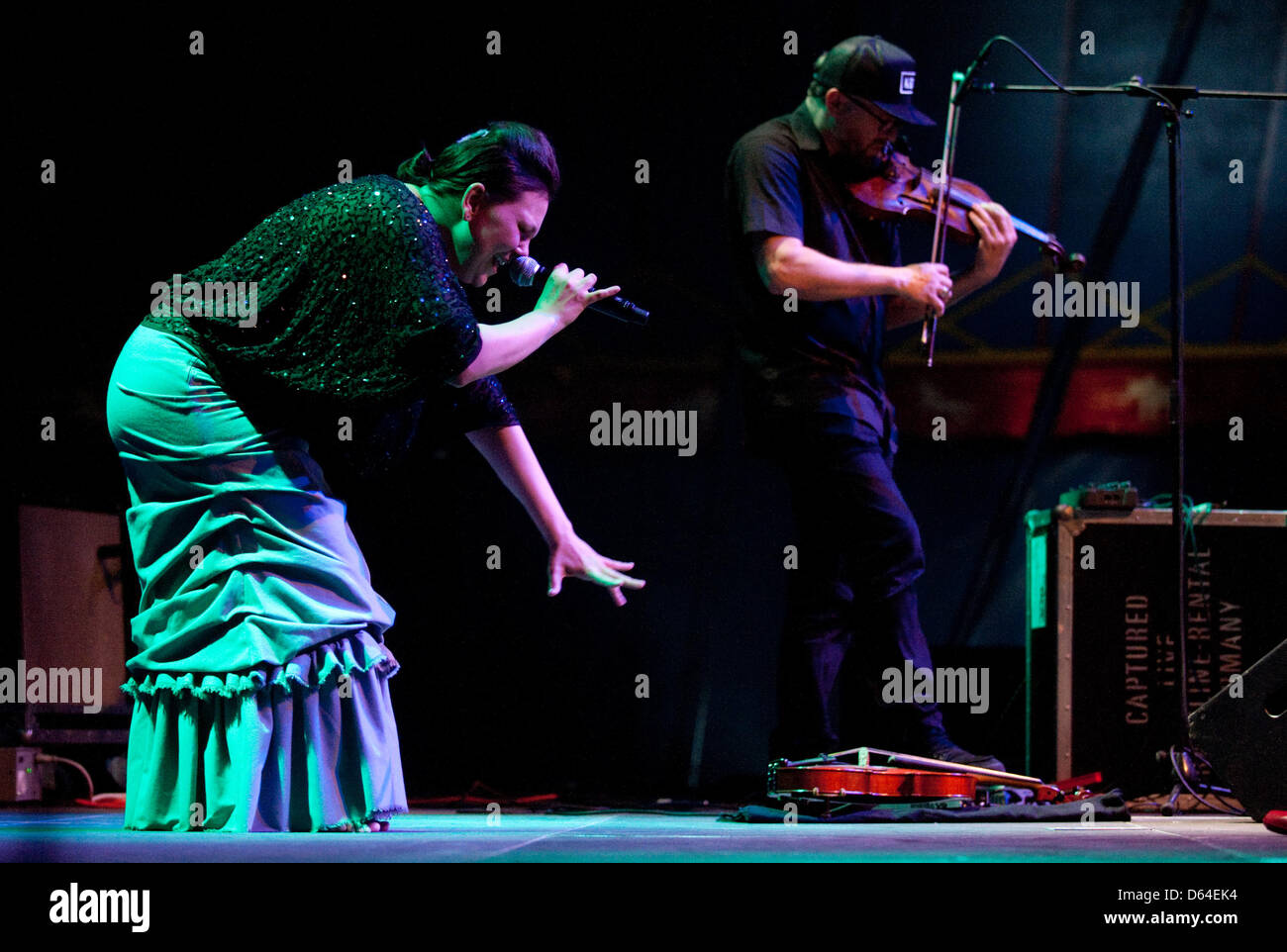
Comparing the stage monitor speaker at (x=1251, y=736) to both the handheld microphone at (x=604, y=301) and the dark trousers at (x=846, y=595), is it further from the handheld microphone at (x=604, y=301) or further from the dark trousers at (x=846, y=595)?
the handheld microphone at (x=604, y=301)

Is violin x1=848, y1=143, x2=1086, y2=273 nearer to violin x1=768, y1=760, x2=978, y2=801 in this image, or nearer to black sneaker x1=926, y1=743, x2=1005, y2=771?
black sneaker x1=926, y1=743, x2=1005, y2=771

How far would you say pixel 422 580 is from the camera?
14.8ft

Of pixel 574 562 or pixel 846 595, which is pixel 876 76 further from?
pixel 574 562

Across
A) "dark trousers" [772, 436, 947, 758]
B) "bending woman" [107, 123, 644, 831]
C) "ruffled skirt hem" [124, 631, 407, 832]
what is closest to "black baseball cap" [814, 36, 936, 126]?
"dark trousers" [772, 436, 947, 758]

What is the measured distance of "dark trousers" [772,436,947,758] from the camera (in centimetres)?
330

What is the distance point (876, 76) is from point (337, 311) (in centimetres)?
165

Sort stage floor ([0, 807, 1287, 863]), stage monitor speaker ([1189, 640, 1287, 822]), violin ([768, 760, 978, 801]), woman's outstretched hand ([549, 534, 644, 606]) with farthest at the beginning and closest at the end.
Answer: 1. violin ([768, 760, 978, 801])
2. woman's outstretched hand ([549, 534, 644, 606])
3. stage monitor speaker ([1189, 640, 1287, 822])
4. stage floor ([0, 807, 1287, 863])

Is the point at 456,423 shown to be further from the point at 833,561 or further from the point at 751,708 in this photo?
the point at 751,708

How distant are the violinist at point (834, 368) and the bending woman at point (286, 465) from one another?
1.04m

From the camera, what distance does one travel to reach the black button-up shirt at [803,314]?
11.0ft

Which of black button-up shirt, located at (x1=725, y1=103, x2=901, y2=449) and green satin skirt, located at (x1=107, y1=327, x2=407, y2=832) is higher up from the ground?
black button-up shirt, located at (x1=725, y1=103, x2=901, y2=449)

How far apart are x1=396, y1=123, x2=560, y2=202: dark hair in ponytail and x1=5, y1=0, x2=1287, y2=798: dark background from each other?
181 centimetres
